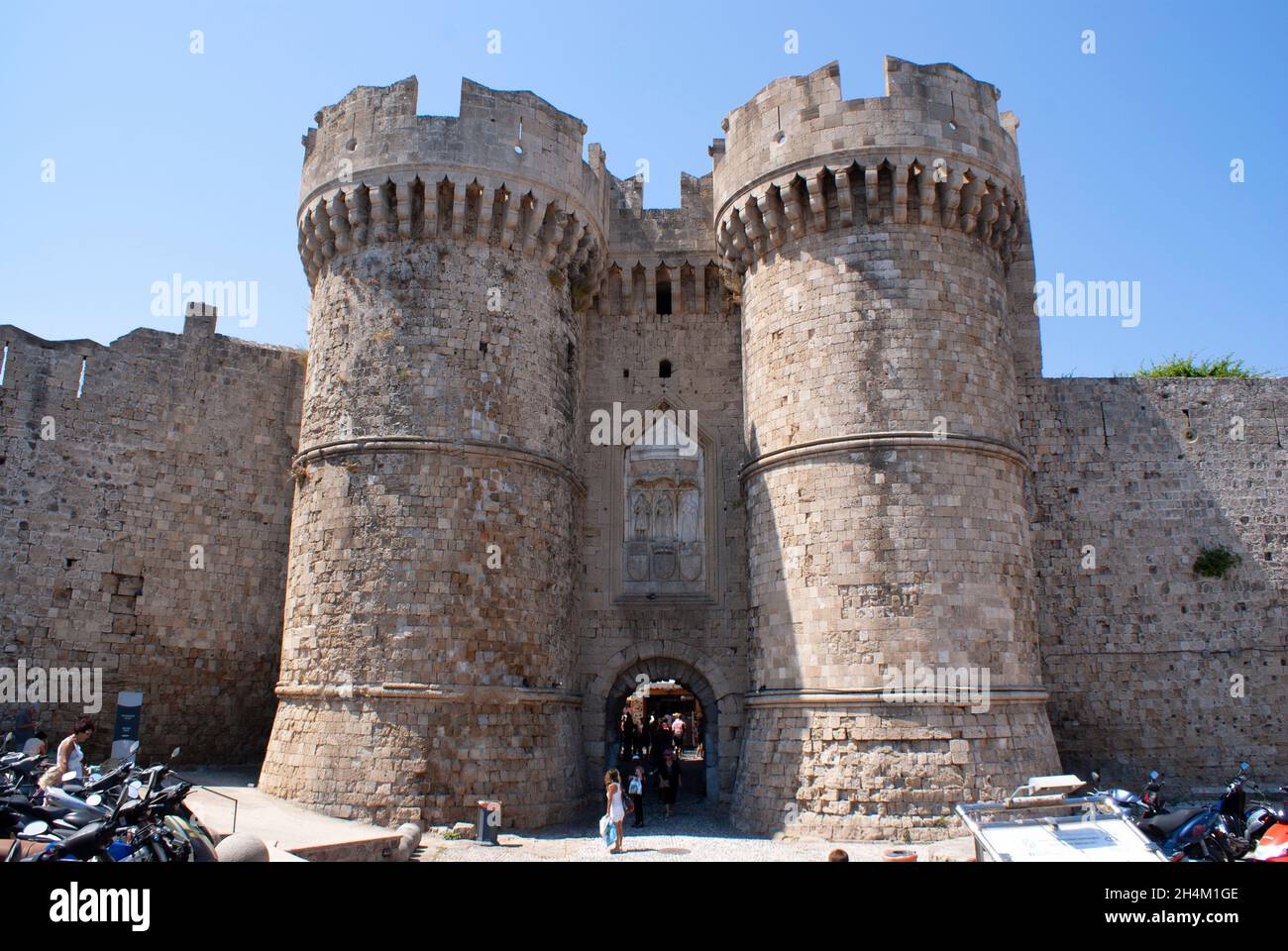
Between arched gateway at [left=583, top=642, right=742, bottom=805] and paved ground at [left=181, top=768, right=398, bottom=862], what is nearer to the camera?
paved ground at [left=181, top=768, right=398, bottom=862]

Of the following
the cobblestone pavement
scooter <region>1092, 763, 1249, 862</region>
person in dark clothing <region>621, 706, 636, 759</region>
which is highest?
scooter <region>1092, 763, 1249, 862</region>

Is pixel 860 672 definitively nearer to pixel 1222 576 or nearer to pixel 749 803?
pixel 749 803

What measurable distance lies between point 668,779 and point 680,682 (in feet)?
4.45

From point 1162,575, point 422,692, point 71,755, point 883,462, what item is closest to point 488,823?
point 422,692

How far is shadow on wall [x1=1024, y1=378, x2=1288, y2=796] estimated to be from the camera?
1252cm

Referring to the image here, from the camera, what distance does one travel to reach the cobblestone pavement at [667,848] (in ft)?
30.4

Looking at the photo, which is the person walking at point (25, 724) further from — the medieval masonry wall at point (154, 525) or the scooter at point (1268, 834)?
the scooter at point (1268, 834)

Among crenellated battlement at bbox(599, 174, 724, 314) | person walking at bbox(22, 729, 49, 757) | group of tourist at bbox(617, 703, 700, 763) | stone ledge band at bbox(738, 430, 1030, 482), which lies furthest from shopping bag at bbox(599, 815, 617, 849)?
crenellated battlement at bbox(599, 174, 724, 314)

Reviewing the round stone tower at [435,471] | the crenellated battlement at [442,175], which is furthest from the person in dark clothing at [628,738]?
the crenellated battlement at [442,175]

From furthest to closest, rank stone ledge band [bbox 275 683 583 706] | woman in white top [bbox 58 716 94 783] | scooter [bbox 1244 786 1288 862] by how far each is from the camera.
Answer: stone ledge band [bbox 275 683 583 706], woman in white top [bbox 58 716 94 783], scooter [bbox 1244 786 1288 862]

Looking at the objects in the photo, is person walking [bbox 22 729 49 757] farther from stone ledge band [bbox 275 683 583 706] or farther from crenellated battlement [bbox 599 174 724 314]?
crenellated battlement [bbox 599 174 724 314]

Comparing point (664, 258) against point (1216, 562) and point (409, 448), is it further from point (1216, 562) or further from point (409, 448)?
point (1216, 562)

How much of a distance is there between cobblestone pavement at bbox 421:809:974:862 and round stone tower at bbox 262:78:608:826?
54cm
